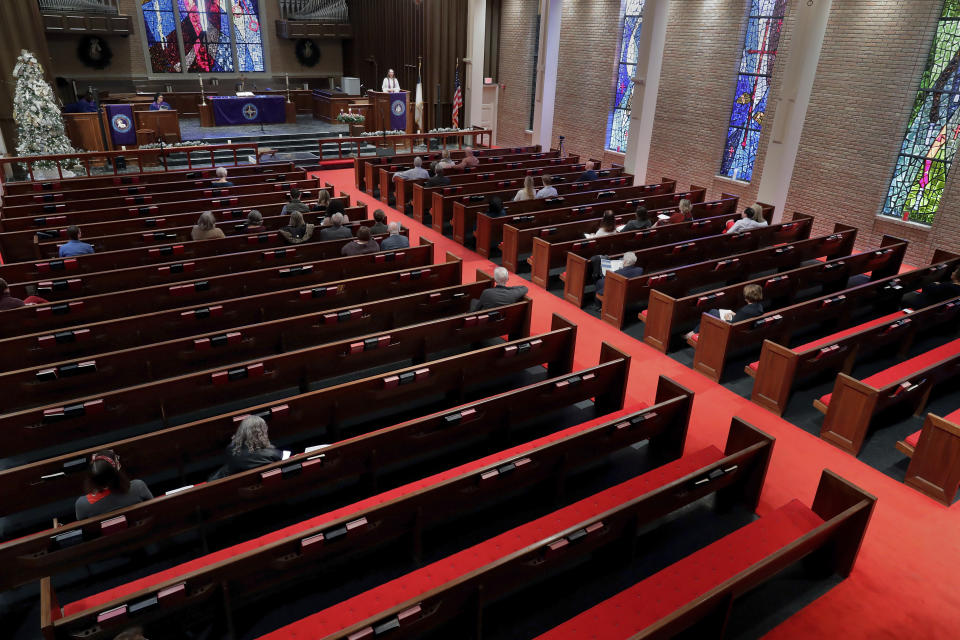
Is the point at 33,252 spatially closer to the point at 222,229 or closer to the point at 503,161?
the point at 222,229

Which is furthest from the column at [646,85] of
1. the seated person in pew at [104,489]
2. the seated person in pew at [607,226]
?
Answer: the seated person in pew at [104,489]

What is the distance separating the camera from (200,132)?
1505 centimetres

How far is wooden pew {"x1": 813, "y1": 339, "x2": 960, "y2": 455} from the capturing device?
14.9ft

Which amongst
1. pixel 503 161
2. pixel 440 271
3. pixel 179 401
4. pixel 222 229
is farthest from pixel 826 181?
pixel 179 401

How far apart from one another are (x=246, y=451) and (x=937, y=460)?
4.37 metres

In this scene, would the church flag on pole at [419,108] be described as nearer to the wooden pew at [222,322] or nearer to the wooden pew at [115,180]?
the wooden pew at [115,180]

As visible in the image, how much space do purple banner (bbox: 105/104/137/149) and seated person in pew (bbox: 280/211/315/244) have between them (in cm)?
775

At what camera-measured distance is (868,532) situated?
13.0 feet

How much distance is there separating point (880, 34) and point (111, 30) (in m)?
16.0

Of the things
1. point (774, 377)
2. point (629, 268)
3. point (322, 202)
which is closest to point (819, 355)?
point (774, 377)

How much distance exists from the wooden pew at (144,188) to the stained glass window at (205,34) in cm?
876

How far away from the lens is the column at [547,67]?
1411 centimetres

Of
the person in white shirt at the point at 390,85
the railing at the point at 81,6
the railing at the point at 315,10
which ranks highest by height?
the railing at the point at 315,10

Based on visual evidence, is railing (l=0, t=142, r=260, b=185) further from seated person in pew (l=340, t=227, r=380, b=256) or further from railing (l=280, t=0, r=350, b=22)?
seated person in pew (l=340, t=227, r=380, b=256)
